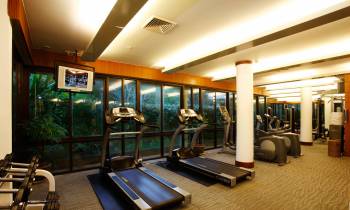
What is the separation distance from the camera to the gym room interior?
2598 millimetres

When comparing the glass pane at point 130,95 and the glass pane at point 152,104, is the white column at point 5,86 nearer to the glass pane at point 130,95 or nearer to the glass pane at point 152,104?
the glass pane at point 130,95

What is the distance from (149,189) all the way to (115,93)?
3.17 metres

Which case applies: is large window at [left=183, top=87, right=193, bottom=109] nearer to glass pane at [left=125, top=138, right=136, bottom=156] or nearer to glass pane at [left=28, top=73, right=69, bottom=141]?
glass pane at [left=125, top=138, right=136, bottom=156]

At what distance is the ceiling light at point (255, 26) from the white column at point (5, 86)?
9.45 feet

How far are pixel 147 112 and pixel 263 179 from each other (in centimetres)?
382

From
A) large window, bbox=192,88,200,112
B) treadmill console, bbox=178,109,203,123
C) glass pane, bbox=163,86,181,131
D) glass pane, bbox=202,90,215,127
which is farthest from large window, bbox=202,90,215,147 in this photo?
treadmill console, bbox=178,109,203,123

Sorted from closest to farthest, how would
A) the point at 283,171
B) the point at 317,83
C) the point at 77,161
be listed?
the point at 283,171
the point at 77,161
the point at 317,83

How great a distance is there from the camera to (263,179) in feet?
13.8

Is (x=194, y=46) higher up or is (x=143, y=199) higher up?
(x=194, y=46)

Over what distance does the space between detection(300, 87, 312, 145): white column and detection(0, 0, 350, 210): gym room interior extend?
1.42m

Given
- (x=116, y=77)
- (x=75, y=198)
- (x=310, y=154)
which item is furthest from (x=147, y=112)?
(x=310, y=154)

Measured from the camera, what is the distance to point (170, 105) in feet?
22.8

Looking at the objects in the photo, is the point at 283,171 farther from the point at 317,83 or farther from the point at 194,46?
the point at 317,83

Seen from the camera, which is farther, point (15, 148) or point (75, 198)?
point (15, 148)
